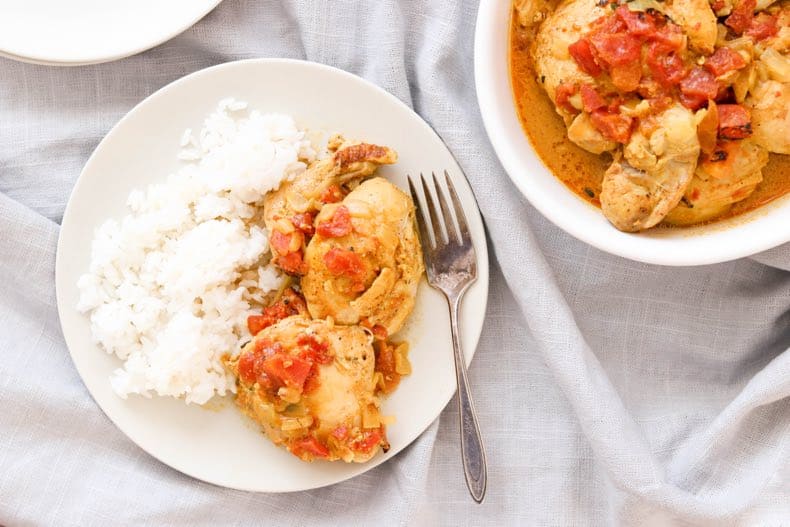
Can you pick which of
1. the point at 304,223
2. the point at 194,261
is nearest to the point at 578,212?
the point at 304,223

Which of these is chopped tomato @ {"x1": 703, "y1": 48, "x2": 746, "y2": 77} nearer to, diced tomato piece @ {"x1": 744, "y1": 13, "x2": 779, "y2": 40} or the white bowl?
diced tomato piece @ {"x1": 744, "y1": 13, "x2": 779, "y2": 40}

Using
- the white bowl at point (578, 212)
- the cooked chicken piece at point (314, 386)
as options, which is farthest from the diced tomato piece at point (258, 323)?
the white bowl at point (578, 212)

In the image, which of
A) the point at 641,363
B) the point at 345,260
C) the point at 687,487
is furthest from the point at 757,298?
the point at 345,260

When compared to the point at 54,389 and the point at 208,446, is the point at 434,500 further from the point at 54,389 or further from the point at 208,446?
the point at 54,389

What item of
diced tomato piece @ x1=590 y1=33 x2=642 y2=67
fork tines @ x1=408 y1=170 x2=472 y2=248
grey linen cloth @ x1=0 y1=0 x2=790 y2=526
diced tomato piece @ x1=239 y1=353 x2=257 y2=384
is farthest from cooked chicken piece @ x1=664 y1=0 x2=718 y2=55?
diced tomato piece @ x1=239 y1=353 x2=257 y2=384

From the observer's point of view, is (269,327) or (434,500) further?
(434,500)
